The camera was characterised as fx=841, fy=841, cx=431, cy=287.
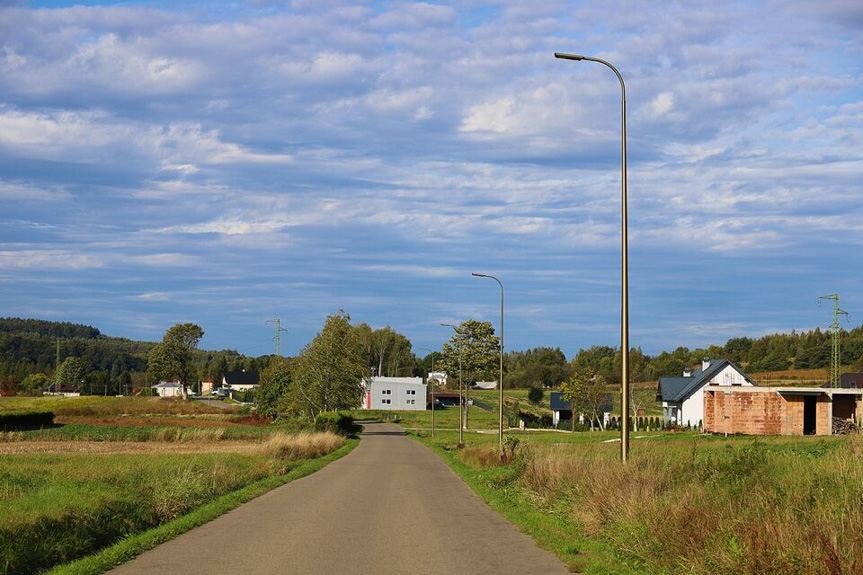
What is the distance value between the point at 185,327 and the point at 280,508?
136 metres

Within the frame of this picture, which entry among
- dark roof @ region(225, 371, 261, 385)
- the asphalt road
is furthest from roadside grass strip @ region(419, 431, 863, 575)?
dark roof @ region(225, 371, 261, 385)

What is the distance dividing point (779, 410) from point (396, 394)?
273 ft

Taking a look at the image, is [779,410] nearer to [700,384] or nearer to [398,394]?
[700,384]

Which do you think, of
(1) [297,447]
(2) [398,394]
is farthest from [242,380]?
(1) [297,447]

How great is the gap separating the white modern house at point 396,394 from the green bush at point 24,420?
67458 millimetres

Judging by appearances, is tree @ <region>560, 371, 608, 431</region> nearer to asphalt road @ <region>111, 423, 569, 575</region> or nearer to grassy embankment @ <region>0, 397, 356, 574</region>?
grassy embankment @ <region>0, 397, 356, 574</region>

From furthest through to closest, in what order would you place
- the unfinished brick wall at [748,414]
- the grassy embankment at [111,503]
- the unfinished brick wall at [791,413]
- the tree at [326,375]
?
the tree at [326,375], the unfinished brick wall at [748,414], the unfinished brick wall at [791,413], the grassy embankment at [111,503]

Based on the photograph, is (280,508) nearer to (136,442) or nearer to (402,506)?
(402,506)

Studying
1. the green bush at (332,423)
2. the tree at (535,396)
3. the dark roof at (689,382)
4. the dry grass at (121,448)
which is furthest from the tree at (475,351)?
the dry grass at (121,448)

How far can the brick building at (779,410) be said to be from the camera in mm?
59500

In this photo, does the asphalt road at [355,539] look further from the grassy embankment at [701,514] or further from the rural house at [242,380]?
the rural house at [242,380]

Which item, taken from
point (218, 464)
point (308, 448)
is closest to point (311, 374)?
point (308, 448)

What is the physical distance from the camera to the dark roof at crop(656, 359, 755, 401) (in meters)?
79.4

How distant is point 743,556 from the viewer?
29.2 ft
